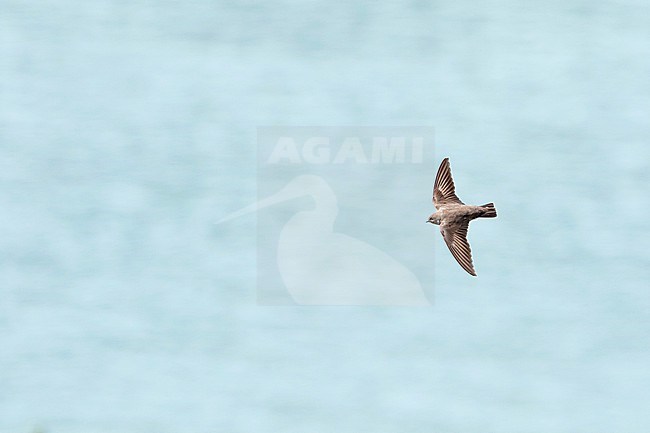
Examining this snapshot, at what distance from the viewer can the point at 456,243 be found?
130ft

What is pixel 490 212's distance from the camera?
39031 mm

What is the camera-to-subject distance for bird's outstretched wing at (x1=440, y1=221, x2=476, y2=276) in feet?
129

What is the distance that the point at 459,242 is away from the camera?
3962 centimetres

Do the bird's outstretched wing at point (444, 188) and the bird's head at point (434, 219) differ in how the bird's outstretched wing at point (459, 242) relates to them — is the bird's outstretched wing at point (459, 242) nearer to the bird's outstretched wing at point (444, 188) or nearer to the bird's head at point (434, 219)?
the bird's head at point (434, 219)

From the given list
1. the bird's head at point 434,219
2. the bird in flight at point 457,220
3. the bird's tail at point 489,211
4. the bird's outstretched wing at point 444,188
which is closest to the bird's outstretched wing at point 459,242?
the bird in flight at point 457,220

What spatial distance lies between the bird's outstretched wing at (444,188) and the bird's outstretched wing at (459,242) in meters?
1.06

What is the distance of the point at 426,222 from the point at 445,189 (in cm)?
166

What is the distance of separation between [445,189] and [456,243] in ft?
7.65

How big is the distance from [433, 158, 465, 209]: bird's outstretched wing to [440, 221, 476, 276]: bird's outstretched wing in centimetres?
106

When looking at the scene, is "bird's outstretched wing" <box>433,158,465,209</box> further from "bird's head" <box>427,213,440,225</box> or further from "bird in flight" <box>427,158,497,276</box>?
"bird's head" <box>427,213,440,225</box>

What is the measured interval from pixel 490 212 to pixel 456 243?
1.40 m

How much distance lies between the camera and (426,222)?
4012 cm

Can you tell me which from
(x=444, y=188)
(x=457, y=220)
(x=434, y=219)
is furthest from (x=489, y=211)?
(x=444, y=188)

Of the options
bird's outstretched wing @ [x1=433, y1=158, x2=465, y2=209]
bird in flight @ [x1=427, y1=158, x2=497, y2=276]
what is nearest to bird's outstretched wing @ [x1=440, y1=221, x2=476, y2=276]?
bird in flight @ [x1=427, y1=158, x2=497, y2=276]
